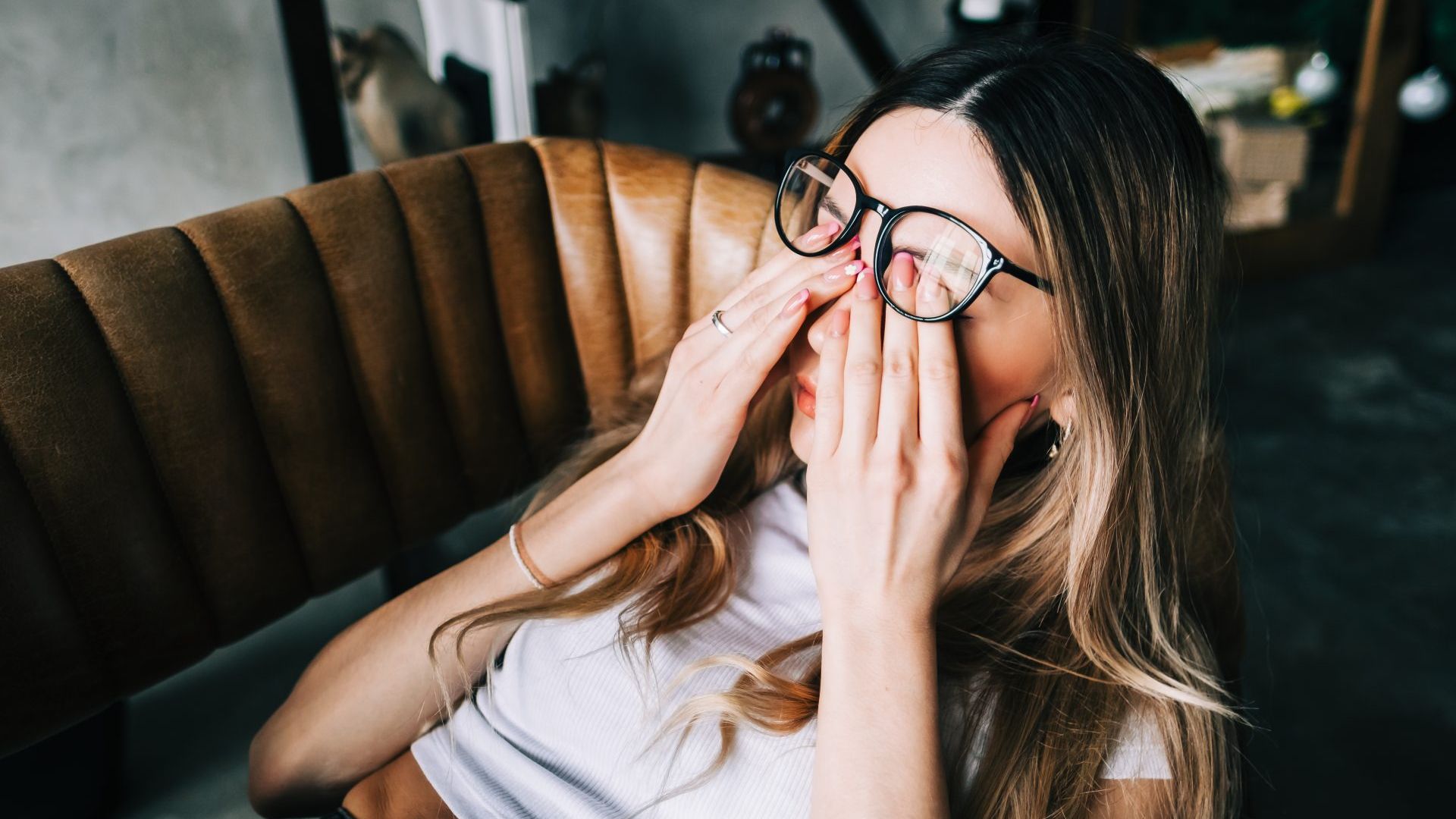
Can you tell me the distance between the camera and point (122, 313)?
105cm

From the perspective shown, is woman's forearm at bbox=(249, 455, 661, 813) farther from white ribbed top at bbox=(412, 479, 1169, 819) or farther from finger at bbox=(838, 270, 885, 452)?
finger at bbox=(838, 270, 885, 452)

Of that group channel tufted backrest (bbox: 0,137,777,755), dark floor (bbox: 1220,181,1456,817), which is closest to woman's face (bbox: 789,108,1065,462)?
channel tufted backrest (bbox: 0,137,777,755)

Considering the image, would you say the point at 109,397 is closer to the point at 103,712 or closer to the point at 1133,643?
the point at 103,712

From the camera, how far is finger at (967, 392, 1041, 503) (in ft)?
3.12

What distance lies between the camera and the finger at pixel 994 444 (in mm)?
950

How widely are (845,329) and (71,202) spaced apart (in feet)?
5.05

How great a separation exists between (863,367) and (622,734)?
46 cm

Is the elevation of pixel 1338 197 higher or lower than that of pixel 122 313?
lower

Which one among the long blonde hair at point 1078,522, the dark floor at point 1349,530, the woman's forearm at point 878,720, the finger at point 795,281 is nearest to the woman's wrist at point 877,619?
the woman's forearm at point 878,720

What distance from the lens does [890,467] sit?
2.86ft

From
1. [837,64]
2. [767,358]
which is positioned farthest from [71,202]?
[837,64]

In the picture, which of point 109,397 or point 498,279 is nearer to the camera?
point 109,397

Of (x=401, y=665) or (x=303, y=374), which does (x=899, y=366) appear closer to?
(x=401, y=665)

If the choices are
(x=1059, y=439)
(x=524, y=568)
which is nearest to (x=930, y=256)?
(x=1059, y=439)
